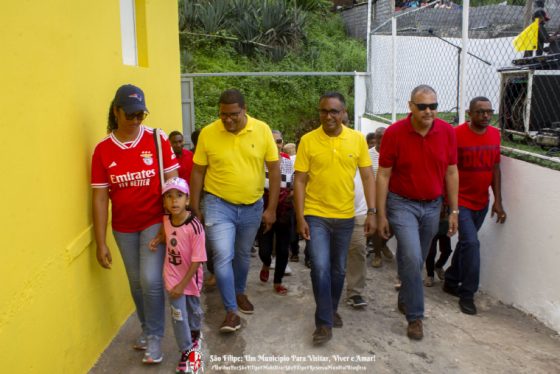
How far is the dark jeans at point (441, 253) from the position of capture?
17.7 feet

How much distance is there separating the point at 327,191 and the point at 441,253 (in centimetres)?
225

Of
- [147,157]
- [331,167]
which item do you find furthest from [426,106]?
[147,157]

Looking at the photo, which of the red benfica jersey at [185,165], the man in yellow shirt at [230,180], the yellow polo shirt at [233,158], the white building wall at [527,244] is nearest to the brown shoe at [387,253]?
the white building wall at [527,244]

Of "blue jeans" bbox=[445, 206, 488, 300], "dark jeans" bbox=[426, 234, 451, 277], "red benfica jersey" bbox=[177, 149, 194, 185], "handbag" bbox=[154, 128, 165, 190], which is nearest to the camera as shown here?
"handbag" bbox=[154, 128, 165, 190]

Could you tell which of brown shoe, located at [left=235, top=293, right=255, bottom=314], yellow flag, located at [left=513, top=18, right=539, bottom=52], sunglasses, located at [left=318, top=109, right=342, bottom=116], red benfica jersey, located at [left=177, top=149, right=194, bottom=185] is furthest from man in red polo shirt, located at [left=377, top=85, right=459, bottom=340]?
yellow flag, located at [left=513, top=18, right=539, bottom=52]

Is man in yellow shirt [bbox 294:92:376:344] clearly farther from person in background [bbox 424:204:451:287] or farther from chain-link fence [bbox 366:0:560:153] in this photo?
chain-link fence [bbox 366:0:560:153]

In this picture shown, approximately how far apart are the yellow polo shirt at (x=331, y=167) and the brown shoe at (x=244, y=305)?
1.11 metres

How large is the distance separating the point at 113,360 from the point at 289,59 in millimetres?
12326

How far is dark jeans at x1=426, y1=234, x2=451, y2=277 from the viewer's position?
541 centimetres

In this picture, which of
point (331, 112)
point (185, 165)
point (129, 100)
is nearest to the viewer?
point (129, 100)

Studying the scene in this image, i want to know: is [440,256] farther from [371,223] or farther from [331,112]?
[331,112]

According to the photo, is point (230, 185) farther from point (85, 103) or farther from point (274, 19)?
point (274, 19)

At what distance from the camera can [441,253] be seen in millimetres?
5590

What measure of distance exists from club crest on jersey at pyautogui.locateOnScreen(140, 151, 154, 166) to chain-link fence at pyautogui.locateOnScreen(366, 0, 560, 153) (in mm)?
3445
